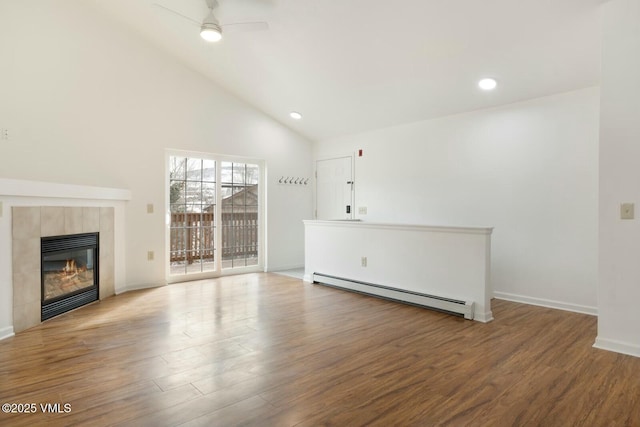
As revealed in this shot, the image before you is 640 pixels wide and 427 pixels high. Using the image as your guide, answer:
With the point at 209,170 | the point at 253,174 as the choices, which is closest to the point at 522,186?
the point at 253,174

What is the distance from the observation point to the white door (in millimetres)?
6527

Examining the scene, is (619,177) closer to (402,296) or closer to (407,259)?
(407,259)

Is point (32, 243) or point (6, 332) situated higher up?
point (32, 243)

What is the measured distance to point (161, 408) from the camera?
204 centimetres

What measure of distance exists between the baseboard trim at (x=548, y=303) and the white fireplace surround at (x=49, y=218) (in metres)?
5.13

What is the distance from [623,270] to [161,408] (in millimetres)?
3513

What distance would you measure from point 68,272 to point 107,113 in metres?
2.12

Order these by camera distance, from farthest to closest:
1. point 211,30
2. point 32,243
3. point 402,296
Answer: point 402,296, point 32,243, point 211,30

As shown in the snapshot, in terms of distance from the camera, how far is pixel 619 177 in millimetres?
2898

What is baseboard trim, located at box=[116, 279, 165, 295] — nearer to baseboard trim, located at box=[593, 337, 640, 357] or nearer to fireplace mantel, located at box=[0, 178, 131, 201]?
fireplace mantel, located at box=[0, 178, 131, 201]

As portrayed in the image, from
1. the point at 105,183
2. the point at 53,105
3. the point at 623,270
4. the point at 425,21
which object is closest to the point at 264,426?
the point at 623,270

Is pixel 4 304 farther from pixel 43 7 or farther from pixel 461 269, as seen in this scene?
pixel 461 269

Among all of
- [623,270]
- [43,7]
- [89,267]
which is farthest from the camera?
[89,267]

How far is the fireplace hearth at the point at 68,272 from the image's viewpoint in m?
3.74
